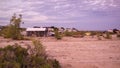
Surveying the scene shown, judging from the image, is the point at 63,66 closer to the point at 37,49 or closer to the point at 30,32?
the point at 37,49

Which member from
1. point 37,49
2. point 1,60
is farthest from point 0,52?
point 37,49

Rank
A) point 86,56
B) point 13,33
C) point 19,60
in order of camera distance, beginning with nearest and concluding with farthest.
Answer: point 19,60
point 86,56
point 13,33

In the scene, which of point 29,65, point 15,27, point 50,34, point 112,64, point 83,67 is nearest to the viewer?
point 29,65

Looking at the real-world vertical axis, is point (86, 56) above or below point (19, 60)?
below

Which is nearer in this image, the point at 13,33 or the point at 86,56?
the point at 86,56

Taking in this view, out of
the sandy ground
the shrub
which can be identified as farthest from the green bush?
the shrub

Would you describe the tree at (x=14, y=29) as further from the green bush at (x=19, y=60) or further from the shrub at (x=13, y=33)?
the green bush at (x=19, y=60)

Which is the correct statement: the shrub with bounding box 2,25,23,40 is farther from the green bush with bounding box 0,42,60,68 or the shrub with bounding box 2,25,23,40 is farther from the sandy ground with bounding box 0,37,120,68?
the green bush with bounding box 0,42,60,68

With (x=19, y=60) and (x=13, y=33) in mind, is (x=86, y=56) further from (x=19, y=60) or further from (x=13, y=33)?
(x=13, y=33)

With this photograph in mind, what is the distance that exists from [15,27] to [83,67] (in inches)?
1155

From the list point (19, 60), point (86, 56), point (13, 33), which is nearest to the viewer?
point (19, 60)

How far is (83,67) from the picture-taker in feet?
45.0

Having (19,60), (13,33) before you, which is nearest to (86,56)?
(19,60)

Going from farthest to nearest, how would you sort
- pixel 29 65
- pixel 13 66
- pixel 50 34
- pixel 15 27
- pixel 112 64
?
pixel 50 34 → pixel 15 27 → pixel 112 64 → pixel 29 65 → pixel 13 66
